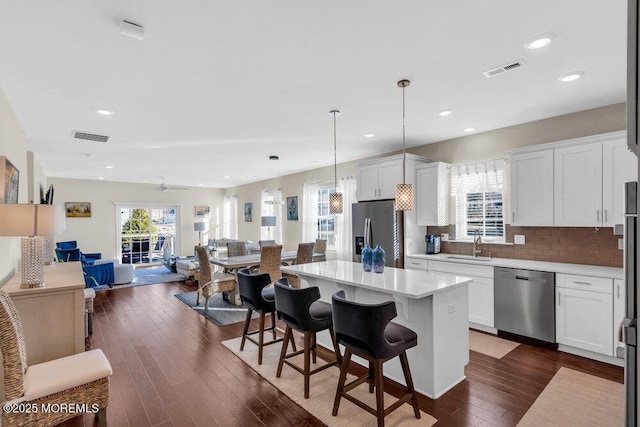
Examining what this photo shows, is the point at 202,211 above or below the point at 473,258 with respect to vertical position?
above

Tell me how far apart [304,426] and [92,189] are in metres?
10.0

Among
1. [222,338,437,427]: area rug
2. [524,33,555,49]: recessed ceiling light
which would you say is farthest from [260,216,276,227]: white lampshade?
[524,33,555,49]: recessed ceiling light

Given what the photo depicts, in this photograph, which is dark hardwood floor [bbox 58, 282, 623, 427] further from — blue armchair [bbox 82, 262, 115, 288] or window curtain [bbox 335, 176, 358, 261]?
window curtain [bbox 335, 176, 358, 261]

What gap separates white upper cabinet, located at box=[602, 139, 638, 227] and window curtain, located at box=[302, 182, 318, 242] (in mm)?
5238

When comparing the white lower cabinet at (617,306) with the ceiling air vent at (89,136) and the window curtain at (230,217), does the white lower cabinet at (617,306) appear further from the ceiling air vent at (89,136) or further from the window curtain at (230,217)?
the window curtain at (230,217)

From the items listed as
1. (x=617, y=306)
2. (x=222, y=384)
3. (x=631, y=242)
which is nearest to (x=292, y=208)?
(x=222, y=384)

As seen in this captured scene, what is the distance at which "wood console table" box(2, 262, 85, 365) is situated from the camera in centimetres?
246

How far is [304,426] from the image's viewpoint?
7.47 ft

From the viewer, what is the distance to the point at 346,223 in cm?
661

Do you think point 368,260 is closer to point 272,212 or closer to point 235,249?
point 235,249

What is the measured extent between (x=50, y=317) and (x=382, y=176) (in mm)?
4435

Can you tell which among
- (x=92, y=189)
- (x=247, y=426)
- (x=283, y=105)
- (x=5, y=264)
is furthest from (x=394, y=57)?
(x=92, y=189)

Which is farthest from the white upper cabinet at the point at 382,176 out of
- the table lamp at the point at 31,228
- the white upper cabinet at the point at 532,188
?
the table lamp at the point at 31,228

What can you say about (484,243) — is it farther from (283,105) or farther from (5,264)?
(5,264)
